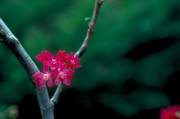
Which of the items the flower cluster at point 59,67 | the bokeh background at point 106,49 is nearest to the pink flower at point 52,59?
the flower cluster at point 59,67

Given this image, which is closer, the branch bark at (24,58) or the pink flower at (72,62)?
the branch bark at (24,58)

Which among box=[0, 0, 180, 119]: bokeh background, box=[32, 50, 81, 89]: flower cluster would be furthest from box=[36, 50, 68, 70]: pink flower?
box=[0, 0, 180, 119]: bokeh background

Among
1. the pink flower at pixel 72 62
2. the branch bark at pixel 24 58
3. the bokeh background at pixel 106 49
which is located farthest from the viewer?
the bokeh background at pixel 106 49

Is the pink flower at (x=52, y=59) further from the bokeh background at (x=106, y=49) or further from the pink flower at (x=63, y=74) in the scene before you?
the bokeh background at (x=106, y=49)

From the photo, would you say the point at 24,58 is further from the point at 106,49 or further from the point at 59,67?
the point at 106,49

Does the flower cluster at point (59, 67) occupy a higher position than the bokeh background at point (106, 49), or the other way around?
the bokeh background at point (106, 49)

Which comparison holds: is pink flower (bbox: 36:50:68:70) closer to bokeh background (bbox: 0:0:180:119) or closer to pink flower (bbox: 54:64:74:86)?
pink flower (bbox: 54:64:74:86)

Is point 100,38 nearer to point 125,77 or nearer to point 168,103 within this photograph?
point 125,77

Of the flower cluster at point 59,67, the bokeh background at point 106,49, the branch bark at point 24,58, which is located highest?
the bokeh background at point 106,49
